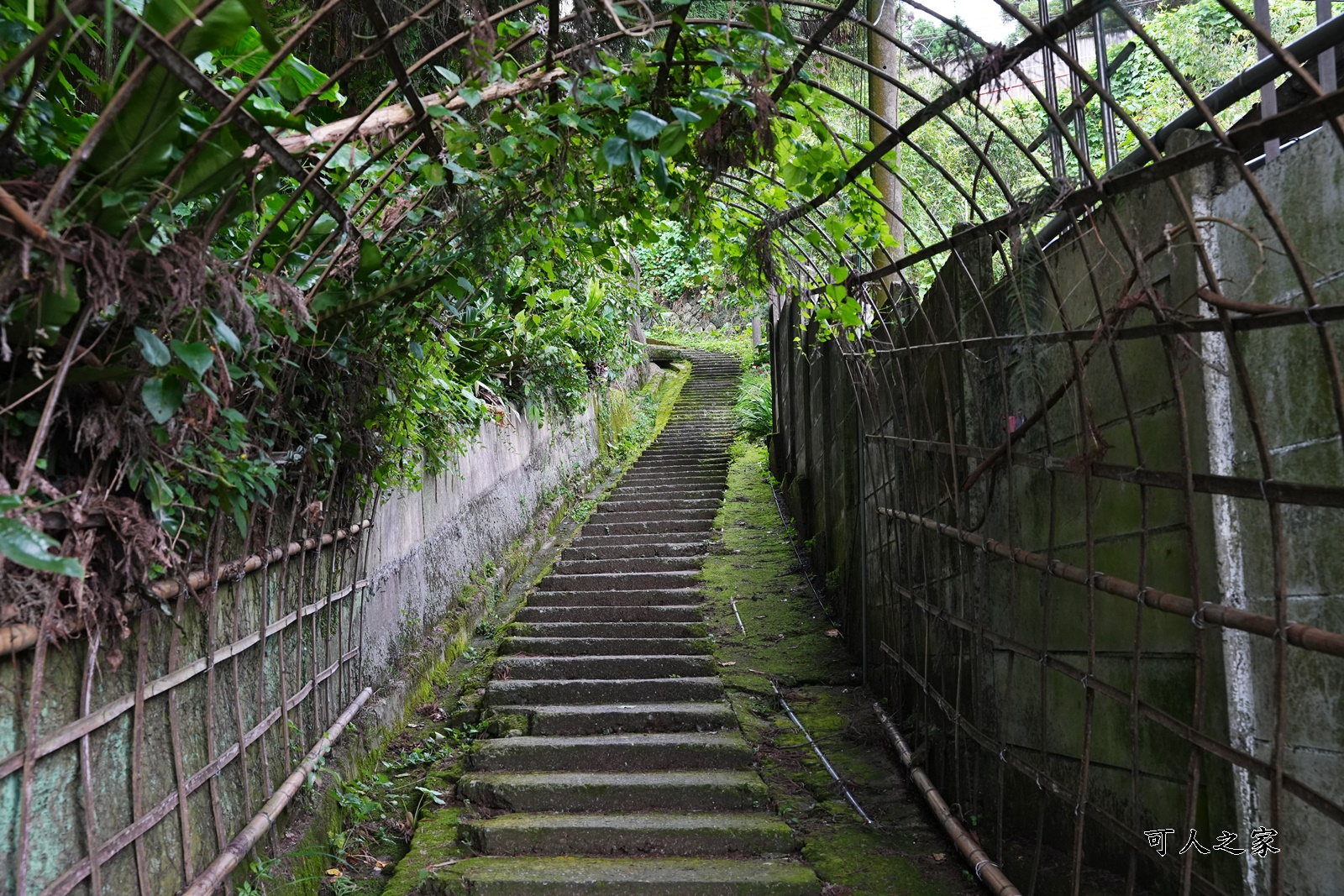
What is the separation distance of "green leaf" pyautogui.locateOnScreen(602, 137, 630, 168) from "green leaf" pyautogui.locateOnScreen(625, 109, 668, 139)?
4 centimetres

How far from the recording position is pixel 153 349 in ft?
5.51

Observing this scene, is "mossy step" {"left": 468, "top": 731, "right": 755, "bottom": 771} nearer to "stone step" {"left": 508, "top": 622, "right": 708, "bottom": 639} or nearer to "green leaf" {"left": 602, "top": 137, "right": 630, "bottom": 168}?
"stone step" {"left": 508, "top": 622, "right": 708, "bottom": 639}

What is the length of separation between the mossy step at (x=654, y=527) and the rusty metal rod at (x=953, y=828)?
376 cm

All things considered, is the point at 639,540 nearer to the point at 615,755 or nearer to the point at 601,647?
the point at 601,647

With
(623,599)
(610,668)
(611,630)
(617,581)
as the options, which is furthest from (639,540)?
(610,668)

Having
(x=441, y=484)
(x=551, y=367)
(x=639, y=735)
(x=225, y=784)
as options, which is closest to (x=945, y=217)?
(x=551, y=367)

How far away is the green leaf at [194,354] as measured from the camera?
1695 mm

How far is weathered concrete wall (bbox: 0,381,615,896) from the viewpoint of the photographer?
1.88m

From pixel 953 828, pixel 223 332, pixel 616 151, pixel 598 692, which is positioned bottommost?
pixel 953 828

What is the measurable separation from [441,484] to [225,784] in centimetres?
286

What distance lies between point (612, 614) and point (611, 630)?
26 centimetres

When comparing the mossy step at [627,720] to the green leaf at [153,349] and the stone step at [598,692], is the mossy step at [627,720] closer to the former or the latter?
the stone step at [598,692]

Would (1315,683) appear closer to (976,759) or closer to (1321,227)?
(1321,227)

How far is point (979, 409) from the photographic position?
3.22 m
